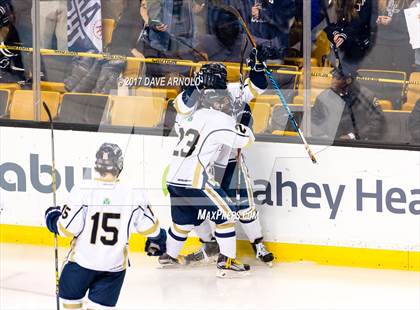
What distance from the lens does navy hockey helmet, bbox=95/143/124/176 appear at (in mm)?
6453

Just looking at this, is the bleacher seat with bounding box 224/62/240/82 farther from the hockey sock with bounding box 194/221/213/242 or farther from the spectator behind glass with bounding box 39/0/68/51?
the spectator behind glass with bounding box 39/0/68/51

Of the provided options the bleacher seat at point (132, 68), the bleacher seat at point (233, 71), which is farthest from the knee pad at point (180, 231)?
the bleacher seat at point (132, 68)

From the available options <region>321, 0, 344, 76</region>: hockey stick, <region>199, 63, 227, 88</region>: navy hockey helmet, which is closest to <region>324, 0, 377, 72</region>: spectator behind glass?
<region>321, 0, 344, 76</region>: hockey stick

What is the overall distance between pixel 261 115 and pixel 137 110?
2.55 ft

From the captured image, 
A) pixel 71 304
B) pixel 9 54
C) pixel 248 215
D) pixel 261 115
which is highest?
pixel 9 54

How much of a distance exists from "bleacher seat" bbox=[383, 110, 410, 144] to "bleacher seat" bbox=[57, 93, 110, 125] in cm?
176

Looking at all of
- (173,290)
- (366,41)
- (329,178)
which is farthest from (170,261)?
(366,41)

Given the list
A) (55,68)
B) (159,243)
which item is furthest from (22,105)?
(159,243)

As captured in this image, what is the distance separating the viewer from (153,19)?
8.66 meters

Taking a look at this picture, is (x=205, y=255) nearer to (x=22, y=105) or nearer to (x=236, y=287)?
(x=236, y=287)

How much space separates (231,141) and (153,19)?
1066 millimetres

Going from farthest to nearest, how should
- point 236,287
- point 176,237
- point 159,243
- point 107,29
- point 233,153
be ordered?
1. point 107,29
2. point 233,153
3. point 176,237
4. point 236,287
5. point 159,243

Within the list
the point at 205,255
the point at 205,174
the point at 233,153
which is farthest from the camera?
the point at 205,255

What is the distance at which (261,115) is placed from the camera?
858 cm
